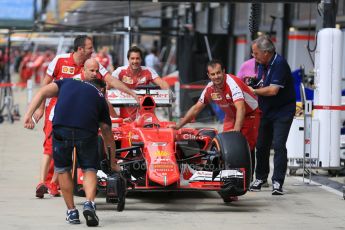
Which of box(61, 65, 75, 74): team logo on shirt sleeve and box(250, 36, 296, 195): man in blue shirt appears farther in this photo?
box(250, 36, 296, 195): man in blue shirt

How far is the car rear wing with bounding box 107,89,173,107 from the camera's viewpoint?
43.5 ft

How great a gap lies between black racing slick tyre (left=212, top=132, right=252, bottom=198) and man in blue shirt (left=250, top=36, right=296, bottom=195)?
4.24 feet

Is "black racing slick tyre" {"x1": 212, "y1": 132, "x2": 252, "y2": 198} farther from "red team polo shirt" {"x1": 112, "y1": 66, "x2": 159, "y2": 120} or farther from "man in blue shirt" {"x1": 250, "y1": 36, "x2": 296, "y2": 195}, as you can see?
"red team polo shirt" {"x1": 112, "y1": 66, "x2": 159, "y2": 120}

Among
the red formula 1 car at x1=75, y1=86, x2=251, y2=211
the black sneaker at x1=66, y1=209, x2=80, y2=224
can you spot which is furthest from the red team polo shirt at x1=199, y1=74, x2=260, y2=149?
the black sneaker at x1=66, y1=209, x2=80, y2=224

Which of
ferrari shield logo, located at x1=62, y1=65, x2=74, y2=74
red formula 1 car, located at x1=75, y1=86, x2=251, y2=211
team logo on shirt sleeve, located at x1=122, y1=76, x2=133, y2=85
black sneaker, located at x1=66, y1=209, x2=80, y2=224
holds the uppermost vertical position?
ferrari shield logo, located at x1=62, y1=65, x2=74, y2=74

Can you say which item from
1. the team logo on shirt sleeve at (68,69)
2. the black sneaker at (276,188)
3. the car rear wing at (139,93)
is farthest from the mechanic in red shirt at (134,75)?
the black sneaker at (276,188)

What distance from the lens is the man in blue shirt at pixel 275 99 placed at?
1279 centimetres

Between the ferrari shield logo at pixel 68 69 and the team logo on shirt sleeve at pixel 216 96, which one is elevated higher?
the ferrari shield logo at pixel 68 69

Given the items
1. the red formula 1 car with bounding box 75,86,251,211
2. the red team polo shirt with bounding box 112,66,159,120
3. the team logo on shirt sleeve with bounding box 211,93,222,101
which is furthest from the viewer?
the red team polo shirt with bounding box 112,66,159,120

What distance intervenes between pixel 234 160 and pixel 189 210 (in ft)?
2.35

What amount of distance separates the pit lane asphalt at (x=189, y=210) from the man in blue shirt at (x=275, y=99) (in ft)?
1.42

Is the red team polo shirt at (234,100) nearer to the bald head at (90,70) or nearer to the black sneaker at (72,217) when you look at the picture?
the bald head at (90,70)

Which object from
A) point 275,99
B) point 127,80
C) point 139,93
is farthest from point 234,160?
point 127,80

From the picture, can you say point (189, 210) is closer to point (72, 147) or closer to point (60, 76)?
point (72, 147)
